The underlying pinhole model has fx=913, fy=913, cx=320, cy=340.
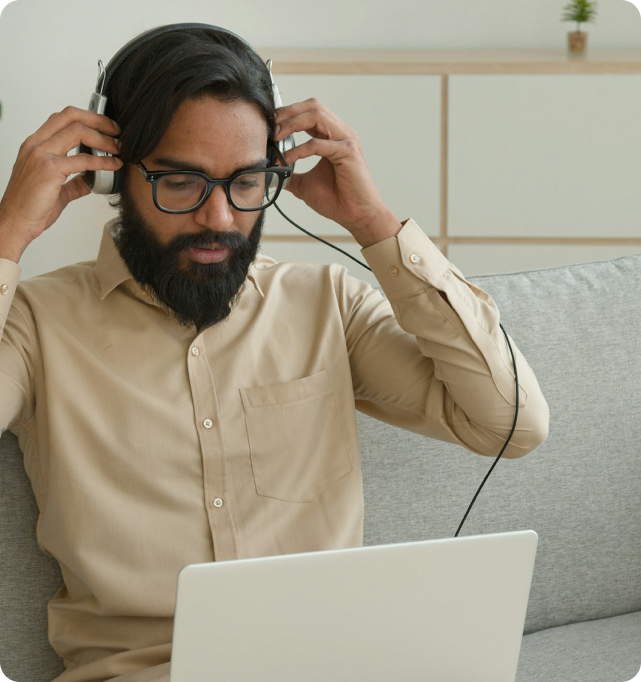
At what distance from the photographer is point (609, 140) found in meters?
3.38

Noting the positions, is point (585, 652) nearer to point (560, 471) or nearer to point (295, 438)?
point (560, 471)

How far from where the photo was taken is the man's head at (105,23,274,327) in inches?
51.9

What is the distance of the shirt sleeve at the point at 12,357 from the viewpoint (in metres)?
1.27

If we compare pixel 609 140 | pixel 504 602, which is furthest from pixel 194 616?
pixel 609 140

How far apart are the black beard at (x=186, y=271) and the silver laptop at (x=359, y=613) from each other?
1.89ft

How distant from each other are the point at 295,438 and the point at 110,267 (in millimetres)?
391

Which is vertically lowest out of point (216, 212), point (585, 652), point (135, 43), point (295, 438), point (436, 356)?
point (585, 652)

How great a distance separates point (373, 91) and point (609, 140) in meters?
0.89

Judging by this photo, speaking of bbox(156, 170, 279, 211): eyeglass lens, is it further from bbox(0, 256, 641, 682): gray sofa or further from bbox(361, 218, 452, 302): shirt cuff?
bbox(0, 256, 641, 682): gray sofa

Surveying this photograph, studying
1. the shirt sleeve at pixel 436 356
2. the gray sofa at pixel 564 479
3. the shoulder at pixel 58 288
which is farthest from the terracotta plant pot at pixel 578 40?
the shoulder at pixel 58 288

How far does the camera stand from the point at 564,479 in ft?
5.39

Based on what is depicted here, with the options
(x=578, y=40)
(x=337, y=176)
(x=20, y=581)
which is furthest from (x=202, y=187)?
(x=578, y=40)

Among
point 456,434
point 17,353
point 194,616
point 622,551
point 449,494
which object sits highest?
point 17,353

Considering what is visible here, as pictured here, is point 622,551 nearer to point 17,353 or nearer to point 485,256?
point 17,353
